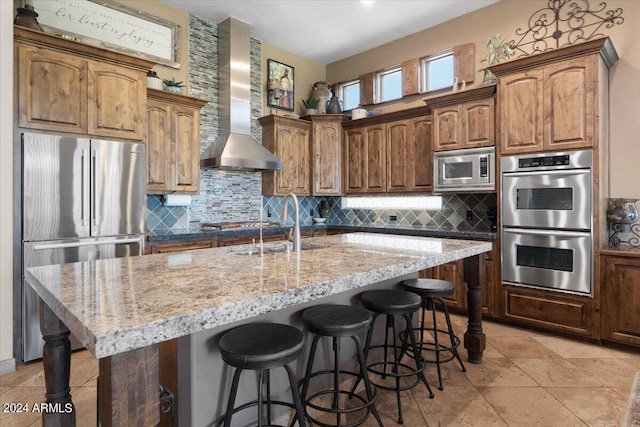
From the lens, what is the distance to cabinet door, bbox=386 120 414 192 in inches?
186

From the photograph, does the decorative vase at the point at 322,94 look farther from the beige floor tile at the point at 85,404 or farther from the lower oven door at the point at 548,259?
the beige floor tile at the point at 85,404

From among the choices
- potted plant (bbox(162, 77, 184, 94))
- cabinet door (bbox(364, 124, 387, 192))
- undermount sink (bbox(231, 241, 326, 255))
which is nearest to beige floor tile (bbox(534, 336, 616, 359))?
undermount sink (bbox(231, 241, 326, 255))

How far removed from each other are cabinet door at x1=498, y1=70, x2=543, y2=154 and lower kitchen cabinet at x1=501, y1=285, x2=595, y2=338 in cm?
137

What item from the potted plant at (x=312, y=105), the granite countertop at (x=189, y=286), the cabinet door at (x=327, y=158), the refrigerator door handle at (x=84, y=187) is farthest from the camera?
the potted plant at (x=312, y=105)

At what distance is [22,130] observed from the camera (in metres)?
2.76

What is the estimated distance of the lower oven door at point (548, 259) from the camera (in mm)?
3174

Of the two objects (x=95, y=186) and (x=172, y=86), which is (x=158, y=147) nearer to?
(x=172, y=86)

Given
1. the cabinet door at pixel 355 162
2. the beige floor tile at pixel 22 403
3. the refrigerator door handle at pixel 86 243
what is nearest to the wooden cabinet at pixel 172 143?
the refrigerator door handle at pixel 86 243

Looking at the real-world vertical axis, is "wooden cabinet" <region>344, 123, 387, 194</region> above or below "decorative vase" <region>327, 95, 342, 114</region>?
below

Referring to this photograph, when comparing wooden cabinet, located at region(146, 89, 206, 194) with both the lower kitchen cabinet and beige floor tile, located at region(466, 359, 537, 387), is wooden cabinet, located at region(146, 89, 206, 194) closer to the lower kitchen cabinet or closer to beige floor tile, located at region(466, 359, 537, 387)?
beige floor tile, located at region(466, 359, 537, 387)

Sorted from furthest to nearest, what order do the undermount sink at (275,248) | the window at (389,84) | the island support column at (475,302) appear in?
the window at (389,84), the island support column at (475,302), the undermount sink at (275,248)

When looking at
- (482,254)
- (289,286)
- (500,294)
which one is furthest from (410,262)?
(500,294)

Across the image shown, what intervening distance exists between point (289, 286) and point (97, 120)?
2779mm

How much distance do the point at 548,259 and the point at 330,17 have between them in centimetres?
367
